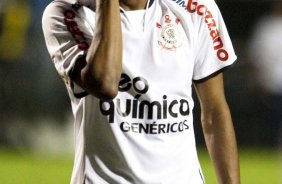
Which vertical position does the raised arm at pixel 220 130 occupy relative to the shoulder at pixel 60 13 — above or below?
below

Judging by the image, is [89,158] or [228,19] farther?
[228,19]

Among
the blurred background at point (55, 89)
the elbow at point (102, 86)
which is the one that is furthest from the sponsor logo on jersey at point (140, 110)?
the blurred background at point (55, 89)

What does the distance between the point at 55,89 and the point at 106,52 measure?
8.30 metres

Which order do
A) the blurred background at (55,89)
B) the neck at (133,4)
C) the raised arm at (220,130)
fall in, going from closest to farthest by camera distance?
the neck at (133,4) < the raised arm at (220,130) < the blurred background at (55,89)

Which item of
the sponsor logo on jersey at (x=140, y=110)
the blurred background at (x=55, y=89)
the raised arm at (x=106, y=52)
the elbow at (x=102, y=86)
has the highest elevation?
the raised arm at (x=106, y=52)

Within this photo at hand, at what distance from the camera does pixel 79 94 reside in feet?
10.5

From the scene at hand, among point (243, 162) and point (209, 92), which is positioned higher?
point (209, 92)

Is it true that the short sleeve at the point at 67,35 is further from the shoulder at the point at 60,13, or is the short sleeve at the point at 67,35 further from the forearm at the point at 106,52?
the forearm at the point at 106,52

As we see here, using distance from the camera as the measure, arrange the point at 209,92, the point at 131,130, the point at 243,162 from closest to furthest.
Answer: the point at 131,130, the point at 209,92, the point at 243,162

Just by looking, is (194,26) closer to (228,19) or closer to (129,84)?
(129,84)

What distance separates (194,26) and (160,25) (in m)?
0.13

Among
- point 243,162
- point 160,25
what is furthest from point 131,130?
point 243,162

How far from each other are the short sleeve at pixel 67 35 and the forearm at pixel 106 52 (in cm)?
16

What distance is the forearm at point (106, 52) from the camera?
3014mm
